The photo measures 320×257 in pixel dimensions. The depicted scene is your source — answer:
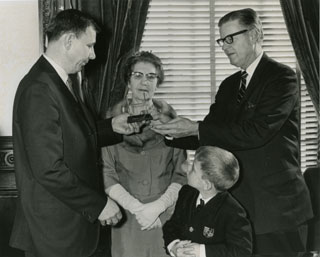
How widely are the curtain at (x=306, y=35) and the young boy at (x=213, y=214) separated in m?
1.03

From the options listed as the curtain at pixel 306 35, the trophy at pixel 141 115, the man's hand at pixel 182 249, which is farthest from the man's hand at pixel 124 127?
the curtain at pixel 306 35

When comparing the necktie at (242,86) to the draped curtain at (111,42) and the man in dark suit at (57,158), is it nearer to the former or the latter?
the draped curtain at (111,42)

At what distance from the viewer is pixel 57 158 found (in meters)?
1.99

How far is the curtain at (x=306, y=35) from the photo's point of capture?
9.24 ft

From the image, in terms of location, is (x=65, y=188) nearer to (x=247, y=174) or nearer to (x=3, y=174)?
(x=3, y=174)

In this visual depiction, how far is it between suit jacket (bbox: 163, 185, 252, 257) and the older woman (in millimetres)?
329

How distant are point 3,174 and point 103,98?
2.53 feet

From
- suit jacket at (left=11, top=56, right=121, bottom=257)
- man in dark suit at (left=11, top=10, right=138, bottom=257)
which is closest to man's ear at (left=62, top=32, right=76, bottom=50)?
man in dark suit at (left=11, top=10, right=138, bottom=257)

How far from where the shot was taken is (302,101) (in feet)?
9.23

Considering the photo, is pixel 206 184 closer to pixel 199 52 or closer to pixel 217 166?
pixel 217 166

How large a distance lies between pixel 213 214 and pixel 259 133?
591 millimetres

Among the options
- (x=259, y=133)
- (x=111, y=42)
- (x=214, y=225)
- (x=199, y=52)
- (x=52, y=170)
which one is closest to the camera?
(x=52, y=170)

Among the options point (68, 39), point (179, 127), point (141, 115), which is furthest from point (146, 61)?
point (68, 39)

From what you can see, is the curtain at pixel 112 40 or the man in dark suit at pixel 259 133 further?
the curtain at pixel 112 40
